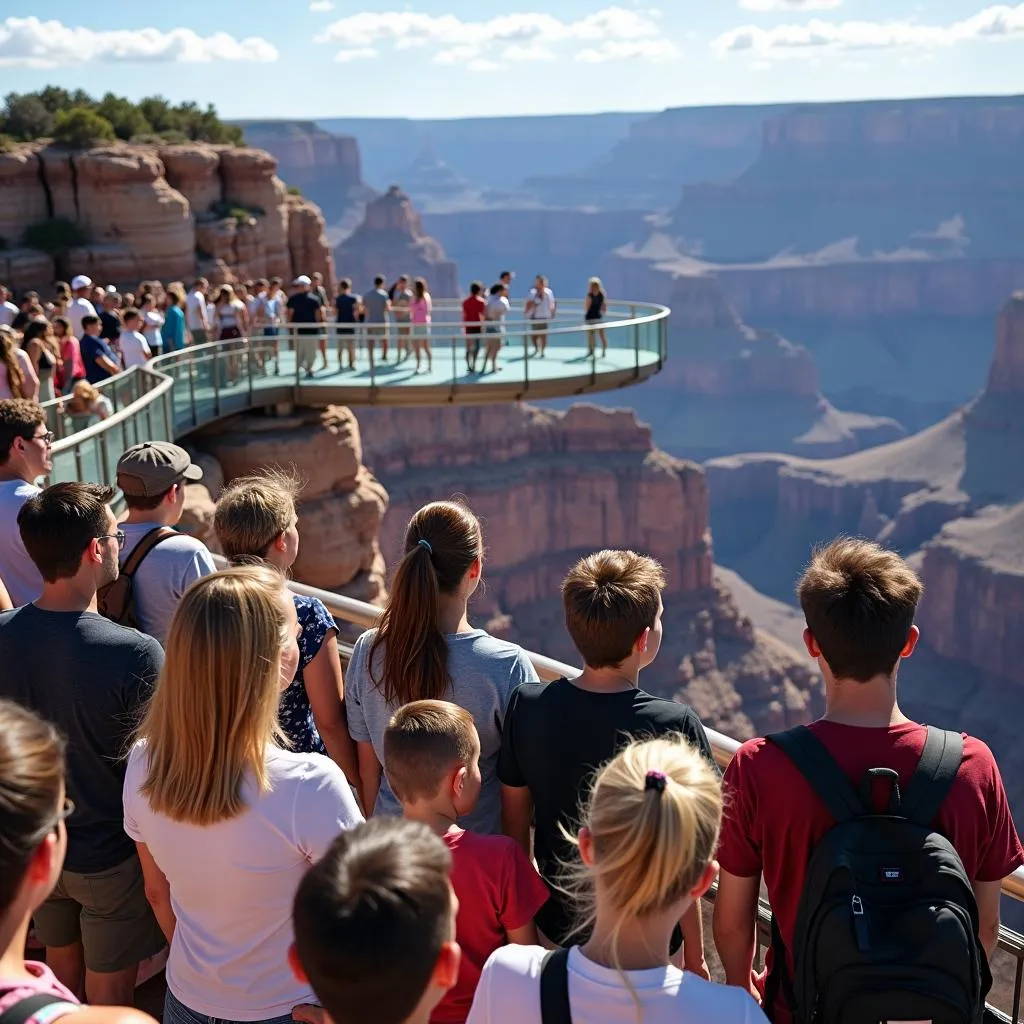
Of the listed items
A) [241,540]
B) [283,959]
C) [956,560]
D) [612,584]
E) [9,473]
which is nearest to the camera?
[283,959]

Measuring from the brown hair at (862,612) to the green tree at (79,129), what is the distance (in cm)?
2651

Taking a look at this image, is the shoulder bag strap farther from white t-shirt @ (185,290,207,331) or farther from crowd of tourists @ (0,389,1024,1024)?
white t-shirt @ (185,290,207,331)

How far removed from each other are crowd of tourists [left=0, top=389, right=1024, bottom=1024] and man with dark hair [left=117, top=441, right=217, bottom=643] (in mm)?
128

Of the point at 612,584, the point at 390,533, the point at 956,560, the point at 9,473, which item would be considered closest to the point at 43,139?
the point at 390,533

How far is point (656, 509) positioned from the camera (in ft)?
168

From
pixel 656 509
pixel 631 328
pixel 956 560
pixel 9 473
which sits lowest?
pixel 956 560

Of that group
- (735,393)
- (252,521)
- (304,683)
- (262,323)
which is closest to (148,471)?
(252,521)

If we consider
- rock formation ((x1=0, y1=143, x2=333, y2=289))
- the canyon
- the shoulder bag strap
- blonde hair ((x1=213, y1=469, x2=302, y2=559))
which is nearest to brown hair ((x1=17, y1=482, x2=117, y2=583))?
blonde hair ((x1=213, y1=469, x2=302, y2=559))

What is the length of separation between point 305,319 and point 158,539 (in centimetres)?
1407

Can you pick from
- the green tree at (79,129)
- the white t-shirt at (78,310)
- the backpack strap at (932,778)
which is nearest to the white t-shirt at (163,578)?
the backpack strap at (932,778)

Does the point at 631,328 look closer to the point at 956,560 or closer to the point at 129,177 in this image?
the point at 129,177

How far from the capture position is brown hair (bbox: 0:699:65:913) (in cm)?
220

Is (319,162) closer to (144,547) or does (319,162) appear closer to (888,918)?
(144,547)

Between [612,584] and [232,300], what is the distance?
1450 cm
